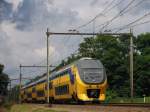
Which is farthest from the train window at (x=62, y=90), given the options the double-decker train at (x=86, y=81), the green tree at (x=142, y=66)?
the green tree at (x=142, y=66)

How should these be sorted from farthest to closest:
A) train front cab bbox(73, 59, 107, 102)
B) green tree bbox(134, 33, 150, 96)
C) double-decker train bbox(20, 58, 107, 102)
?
green tree bbox(134, 33, 150, 96) → double-decker train bbox(20, 58, 107, 102) → train front cab bbox(73, 59, 107, 102)

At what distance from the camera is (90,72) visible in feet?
148

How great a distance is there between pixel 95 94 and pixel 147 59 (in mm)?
57776

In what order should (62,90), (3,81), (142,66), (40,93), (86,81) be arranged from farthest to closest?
(3,81) < (142,66) < (40,93) < (62,90) < (86,81)

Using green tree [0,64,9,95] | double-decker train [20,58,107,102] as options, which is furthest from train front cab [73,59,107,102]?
green tree [0,64,9,95]

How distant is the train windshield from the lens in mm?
44625

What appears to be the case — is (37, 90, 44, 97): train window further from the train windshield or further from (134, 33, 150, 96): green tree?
(134, 33, 150, 96): green tree

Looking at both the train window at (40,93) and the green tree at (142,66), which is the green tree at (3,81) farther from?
the train window at (40,93)

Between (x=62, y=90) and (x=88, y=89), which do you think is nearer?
(x=88, y=89)

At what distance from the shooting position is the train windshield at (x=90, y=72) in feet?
146

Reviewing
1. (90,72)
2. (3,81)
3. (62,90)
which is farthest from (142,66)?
(90,72)

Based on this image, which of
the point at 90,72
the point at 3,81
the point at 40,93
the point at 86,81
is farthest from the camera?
the point at 3,81

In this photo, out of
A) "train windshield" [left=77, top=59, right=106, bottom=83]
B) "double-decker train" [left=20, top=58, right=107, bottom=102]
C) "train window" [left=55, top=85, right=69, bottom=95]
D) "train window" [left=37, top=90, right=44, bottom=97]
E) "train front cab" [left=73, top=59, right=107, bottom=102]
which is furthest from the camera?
"train window" [left=37, top=90, right=44, bottom=97]

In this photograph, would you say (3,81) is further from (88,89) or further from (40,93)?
(88,89)
